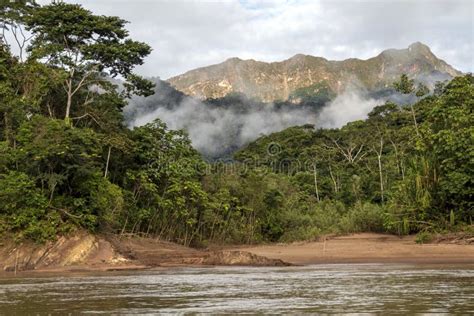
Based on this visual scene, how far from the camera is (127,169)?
38.7m

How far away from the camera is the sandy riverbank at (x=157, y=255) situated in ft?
93.7

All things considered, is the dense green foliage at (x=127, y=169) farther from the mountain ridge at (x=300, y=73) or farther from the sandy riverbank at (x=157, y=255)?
the mountain ridge at (x=300, y=73)

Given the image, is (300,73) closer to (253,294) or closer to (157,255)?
(157,255)

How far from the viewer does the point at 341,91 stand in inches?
4715

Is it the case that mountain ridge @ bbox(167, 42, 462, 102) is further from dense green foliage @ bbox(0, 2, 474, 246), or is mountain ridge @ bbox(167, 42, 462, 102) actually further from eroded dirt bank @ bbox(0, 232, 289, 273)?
eroded dirt bank @ bbox(0, 232, 289, 273)

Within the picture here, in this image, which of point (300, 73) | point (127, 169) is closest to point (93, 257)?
point (127, 169)

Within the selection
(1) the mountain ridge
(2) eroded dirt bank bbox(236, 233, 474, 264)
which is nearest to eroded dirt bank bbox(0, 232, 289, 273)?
(2) eroded dirt bank bbox(236, 233, 474, 264)

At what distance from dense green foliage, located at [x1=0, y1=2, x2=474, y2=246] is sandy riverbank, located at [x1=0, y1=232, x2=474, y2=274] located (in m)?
0.90

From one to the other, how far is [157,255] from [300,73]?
95.4m

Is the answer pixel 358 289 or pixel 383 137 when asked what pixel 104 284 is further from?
pixel 383 137

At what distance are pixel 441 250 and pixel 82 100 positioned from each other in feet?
75.6

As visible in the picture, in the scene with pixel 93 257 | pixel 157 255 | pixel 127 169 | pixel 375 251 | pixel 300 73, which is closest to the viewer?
pixel 93 257

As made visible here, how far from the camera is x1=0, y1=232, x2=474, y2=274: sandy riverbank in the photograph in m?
28.6

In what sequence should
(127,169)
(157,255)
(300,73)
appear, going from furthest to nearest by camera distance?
(300,73)
(127,169)
(157,255)
